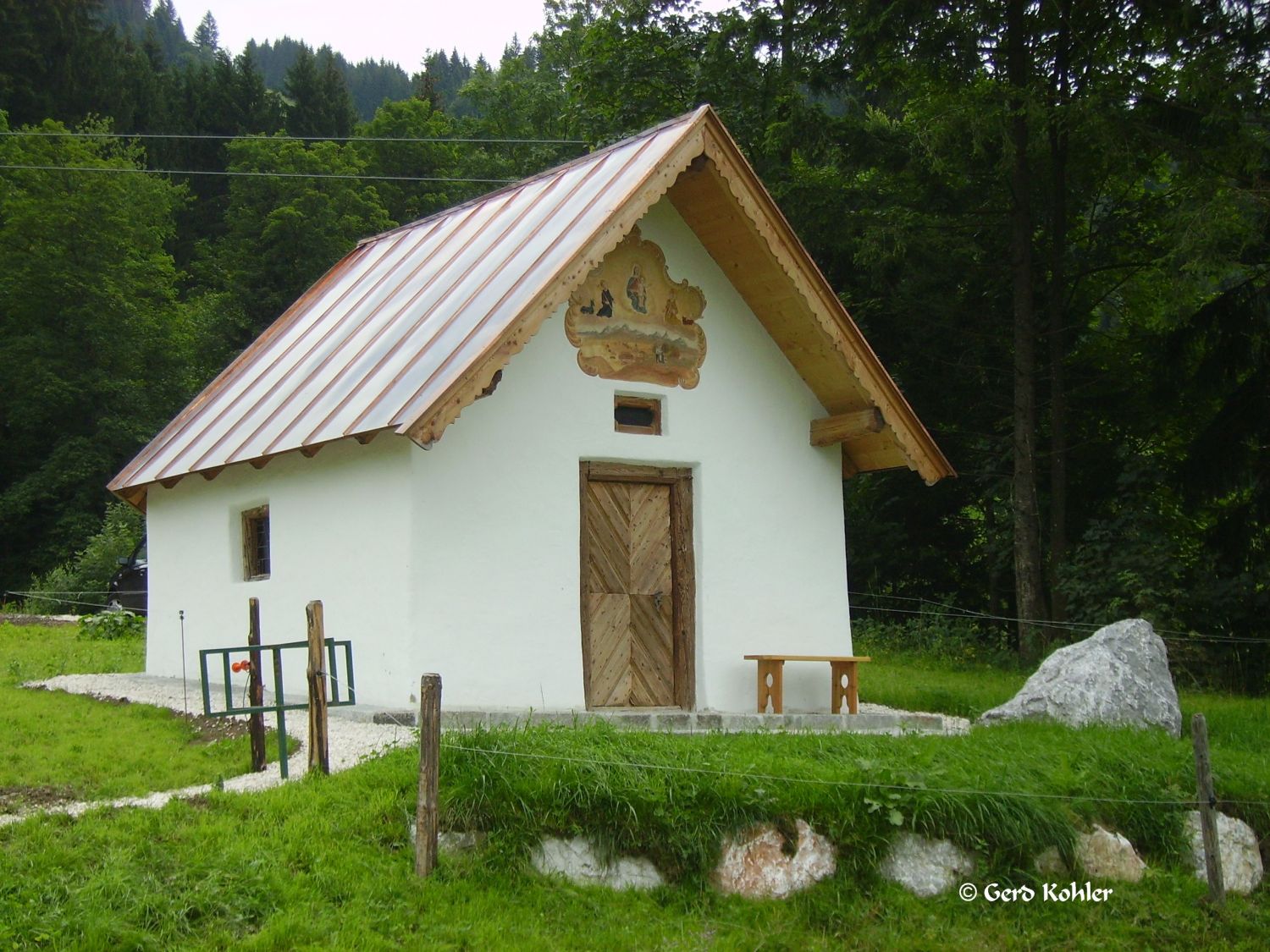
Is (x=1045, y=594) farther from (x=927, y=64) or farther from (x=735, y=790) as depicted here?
(x=735, y=790)

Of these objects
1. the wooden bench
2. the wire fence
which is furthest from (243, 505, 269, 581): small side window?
the wire fence

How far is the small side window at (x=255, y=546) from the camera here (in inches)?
601

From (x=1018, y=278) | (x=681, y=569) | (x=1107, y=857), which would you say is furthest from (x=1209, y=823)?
(x=1018, y=278)

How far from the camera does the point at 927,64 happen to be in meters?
20.3

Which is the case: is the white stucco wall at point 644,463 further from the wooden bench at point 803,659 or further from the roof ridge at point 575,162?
the roof ridge at point 575,162

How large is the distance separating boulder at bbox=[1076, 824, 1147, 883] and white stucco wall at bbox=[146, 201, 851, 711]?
5.05m

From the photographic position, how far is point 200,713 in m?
12.9

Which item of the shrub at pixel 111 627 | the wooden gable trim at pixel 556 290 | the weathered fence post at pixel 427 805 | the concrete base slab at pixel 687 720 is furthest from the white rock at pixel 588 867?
the shrub at pixel 111 627

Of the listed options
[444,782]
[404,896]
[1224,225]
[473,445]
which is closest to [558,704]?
[473,445]

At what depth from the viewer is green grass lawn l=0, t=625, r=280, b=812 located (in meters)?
9.53

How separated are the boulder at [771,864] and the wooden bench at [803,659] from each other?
455cm

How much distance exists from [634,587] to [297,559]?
10.6 feet

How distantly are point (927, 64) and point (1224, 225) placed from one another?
21.1 ft

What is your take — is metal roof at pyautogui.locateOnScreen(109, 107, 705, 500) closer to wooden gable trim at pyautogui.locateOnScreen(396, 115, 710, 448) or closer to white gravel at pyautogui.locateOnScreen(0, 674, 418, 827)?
wooden gable trim at pyautogui.locateOnScreen(396, 115, 710, 448)
